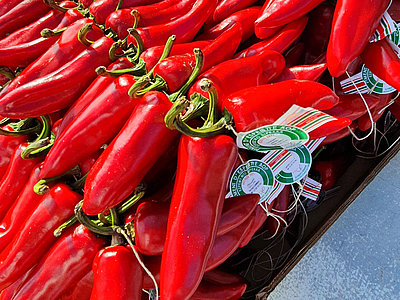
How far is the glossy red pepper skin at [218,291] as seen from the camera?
1.03 meters

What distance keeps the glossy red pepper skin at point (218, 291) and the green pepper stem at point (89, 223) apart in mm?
320

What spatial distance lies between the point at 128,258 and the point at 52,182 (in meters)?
0.26

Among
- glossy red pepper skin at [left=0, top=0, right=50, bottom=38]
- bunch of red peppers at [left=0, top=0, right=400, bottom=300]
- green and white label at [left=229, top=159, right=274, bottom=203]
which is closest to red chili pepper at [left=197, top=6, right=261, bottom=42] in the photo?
bunch of red peppers at [left=0, top=0, right=400, bottom=300]

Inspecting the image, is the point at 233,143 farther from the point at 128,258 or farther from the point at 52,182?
the point at 52,182

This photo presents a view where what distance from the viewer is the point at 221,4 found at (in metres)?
1.10

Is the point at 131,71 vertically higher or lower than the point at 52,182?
higher

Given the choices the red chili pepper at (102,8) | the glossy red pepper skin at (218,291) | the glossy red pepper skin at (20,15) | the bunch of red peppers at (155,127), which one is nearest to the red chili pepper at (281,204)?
the bunch of red peppers at (155,127)

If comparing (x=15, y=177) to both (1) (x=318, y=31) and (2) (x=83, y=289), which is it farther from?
(1) (x=318, y=31)

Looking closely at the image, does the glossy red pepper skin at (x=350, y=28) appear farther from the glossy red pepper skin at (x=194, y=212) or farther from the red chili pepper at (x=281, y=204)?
the red chili pepper at (x=281, y=204)

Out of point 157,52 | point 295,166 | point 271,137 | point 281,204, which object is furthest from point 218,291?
point 157,52

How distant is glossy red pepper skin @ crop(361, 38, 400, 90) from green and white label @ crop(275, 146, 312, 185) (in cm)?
22

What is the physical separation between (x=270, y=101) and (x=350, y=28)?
24cm

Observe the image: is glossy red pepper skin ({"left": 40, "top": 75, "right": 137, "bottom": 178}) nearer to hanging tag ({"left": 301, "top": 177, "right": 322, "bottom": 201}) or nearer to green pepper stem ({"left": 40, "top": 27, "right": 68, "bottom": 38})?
green pepper stem ({"left": 40, "top": 27, "right": 68, "bottom": 38})

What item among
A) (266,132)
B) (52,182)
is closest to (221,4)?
(266,132)
